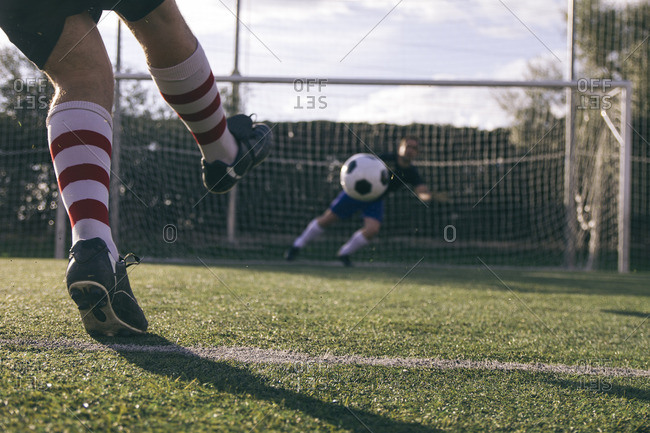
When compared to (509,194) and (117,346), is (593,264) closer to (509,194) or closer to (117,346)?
(509,194)

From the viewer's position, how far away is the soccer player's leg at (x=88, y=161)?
138 cm

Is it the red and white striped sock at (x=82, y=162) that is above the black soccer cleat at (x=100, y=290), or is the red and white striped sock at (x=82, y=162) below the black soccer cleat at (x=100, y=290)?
above

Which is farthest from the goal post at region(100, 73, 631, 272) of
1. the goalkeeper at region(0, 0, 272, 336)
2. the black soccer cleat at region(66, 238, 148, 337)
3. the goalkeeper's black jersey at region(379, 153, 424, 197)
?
the black soccer cleat at region(66, 238, 148, 337)

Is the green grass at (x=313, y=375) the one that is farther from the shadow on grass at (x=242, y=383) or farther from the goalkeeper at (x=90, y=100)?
the goalkeeper at (x=90, y=100)

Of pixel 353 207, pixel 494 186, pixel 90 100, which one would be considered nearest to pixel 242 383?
pixel 90 100

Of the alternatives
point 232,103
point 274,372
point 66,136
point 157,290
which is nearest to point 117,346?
point 274,372

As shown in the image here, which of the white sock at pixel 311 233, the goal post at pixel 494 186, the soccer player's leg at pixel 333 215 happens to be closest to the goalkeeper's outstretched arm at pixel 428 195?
the soccer player's leg at pixel 333 215

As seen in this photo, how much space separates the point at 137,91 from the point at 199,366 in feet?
25.2

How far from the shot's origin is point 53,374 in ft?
3.67

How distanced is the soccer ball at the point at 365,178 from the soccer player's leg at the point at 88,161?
4111 millimetres

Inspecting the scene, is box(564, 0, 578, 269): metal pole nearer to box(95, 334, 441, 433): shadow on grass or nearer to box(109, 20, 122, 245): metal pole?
box(109, 20, 122, 245): metal pole

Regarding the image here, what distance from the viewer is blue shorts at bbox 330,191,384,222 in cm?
635

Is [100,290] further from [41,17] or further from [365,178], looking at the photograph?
[365,178]

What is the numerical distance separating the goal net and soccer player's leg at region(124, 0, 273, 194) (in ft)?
16.2
